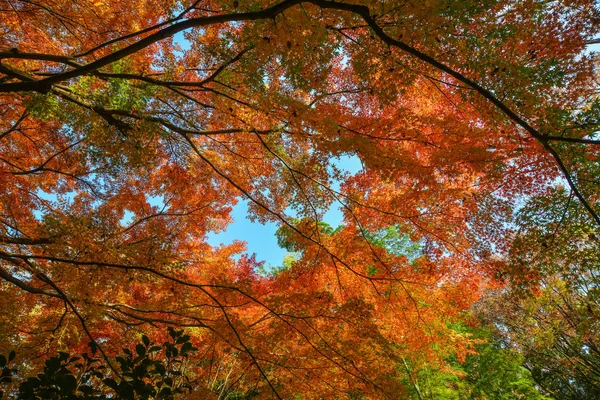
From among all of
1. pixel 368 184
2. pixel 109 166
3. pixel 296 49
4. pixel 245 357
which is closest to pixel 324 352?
pixel 245 357

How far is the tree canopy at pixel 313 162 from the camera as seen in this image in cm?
283

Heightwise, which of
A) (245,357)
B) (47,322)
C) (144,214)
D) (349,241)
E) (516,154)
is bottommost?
(245,357)

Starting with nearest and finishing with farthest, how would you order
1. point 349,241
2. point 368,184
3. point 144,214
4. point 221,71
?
1. point 221,71
2. point 349,241
3. point 368,184
4. point 144,214

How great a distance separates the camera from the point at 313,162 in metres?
4.18

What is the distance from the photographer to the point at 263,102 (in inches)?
146

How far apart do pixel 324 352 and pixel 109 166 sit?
169 inches

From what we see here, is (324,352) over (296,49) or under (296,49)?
under

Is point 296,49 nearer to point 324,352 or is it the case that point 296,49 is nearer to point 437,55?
point 437,55

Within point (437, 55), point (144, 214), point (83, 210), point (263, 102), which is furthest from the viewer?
point (144, 214)

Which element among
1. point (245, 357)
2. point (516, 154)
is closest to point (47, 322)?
point (245, 357)

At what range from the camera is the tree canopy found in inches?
111

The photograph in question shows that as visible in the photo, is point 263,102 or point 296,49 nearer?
point 296,49

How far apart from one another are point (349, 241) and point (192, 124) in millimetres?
3015

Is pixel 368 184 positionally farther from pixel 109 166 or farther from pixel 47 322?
pixel 47 322
